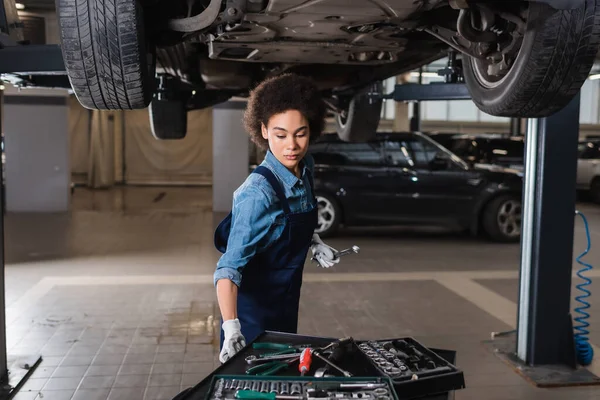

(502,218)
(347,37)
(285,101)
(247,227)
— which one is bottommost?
(502,218)

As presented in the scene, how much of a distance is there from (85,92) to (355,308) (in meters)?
2.92

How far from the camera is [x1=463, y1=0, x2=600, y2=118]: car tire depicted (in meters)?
2.13

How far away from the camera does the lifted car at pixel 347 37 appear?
214 cm

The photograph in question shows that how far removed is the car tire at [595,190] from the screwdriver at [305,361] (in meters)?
12.0

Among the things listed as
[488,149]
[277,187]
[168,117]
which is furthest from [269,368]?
[488,149]

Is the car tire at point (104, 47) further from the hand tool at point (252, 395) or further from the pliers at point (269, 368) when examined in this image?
the hand tool at point (252, 395)

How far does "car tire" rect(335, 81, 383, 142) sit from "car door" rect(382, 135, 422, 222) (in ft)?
6.83

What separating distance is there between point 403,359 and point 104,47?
4.86ft

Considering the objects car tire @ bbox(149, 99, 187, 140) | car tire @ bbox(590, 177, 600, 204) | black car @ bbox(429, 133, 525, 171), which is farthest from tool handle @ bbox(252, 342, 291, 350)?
car tire @ bbox(590, 177, 600, 204)

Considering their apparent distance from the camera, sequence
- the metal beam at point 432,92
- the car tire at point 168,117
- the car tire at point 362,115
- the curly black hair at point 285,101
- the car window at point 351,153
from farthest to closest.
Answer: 1. the car window at point 351,153
2. the car tire at point 168,117
3. the car tire at point 362,115
4. the metal beam at point 432,92
5. the curly black hair at point 285,101

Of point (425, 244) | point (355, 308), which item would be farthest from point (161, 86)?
point (425, 244)

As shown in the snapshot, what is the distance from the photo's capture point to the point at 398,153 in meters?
7.81

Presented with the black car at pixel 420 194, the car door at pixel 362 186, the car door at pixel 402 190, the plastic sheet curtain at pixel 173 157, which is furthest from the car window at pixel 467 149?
the plastic sheet curtain at pixel 173 157

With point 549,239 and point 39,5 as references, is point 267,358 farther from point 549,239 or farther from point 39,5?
point 39,5
